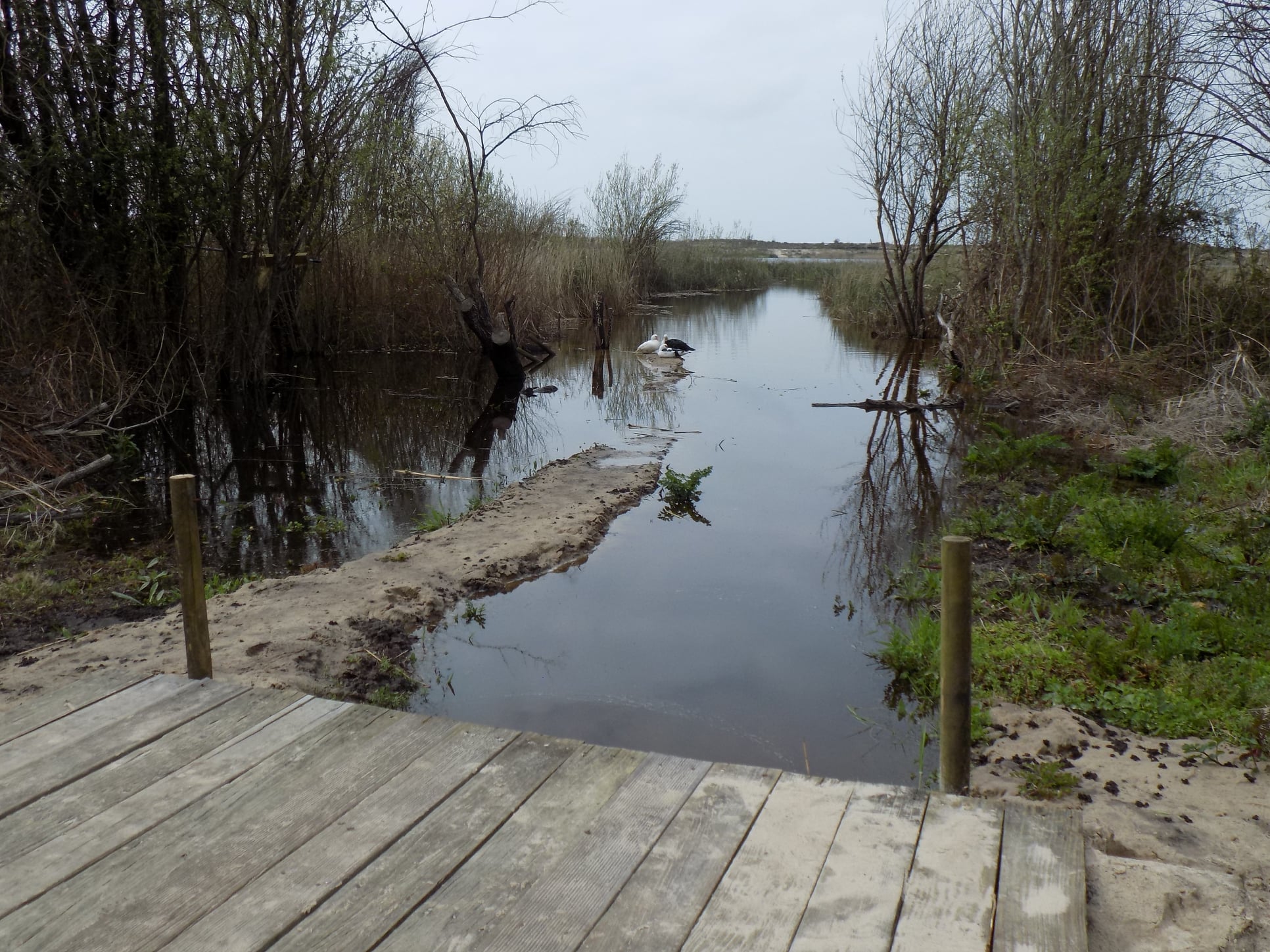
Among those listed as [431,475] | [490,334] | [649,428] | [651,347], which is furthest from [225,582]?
[651,347]

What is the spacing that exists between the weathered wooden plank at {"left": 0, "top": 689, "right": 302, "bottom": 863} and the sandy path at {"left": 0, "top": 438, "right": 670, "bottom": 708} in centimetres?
100

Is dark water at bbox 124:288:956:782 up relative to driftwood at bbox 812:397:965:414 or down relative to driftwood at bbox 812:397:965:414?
down

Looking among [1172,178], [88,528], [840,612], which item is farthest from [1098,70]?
[88,528]

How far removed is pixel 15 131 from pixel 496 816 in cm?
905

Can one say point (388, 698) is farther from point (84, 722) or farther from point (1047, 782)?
point (1047, 782)

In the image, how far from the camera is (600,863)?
2.01 meters

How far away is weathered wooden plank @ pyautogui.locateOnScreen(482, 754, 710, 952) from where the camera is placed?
1.79 m

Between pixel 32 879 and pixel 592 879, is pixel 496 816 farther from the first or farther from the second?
pixel 32 879

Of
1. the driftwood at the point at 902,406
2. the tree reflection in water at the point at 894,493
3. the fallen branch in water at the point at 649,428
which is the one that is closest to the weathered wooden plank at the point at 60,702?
the tree reflection in water at the point at 894,493

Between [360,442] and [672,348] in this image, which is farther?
[672,348]

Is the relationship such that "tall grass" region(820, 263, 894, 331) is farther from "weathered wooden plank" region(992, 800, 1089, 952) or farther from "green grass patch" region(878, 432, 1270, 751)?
"weathered wooden plank" region(992, 800, 1089, 952)

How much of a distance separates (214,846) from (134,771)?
48 centimetres

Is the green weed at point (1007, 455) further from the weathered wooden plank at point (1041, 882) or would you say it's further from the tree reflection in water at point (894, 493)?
the weathered wooden plank at point (1041, 882)

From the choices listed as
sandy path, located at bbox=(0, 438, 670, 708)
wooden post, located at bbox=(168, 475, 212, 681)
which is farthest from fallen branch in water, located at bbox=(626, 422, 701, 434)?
wooden post, located at bbox=(168, 475, 212, 681)
